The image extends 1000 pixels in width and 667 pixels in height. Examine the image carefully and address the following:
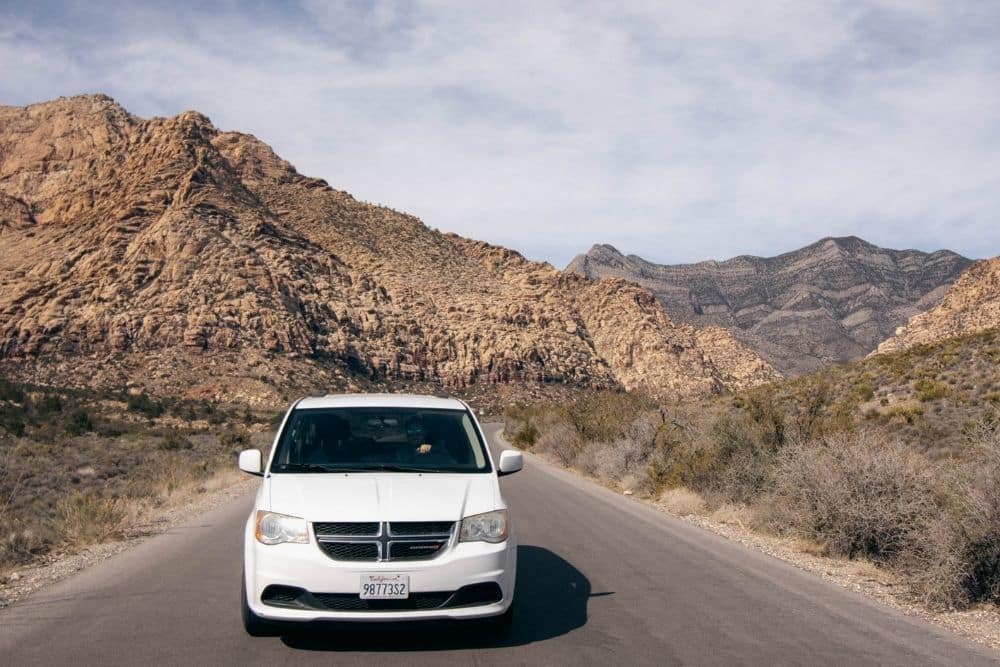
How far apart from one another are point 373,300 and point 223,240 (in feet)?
45.3

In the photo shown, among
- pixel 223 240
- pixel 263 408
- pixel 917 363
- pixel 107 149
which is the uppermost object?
pixel 107 149

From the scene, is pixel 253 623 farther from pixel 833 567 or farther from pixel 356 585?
pixel 833 567

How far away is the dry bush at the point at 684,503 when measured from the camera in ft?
53.2

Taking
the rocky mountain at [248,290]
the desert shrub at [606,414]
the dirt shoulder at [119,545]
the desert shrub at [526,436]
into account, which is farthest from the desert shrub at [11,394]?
the desert shrub at [606,414]

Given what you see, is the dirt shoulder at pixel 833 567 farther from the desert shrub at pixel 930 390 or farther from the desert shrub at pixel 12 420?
the desert shrub at pixel 12 420

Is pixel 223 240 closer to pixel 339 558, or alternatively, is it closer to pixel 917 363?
pixel 917 363

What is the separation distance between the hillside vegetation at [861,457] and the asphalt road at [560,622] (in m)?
1.07

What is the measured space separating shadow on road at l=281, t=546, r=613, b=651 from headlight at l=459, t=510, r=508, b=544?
63cm

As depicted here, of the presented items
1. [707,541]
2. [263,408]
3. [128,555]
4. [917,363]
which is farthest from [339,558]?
[263,408]

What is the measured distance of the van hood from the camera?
6322 mm

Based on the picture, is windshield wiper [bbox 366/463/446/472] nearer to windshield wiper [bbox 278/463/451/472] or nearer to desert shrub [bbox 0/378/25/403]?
windshield wiper [bbox 278/463/451/472]

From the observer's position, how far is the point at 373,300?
253 feet

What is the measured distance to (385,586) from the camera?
6098 millimetres

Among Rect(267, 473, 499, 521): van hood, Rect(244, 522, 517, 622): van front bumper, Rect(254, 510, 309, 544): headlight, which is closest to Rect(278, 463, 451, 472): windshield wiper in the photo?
Rect(267, 473, 499, 521): van hood
